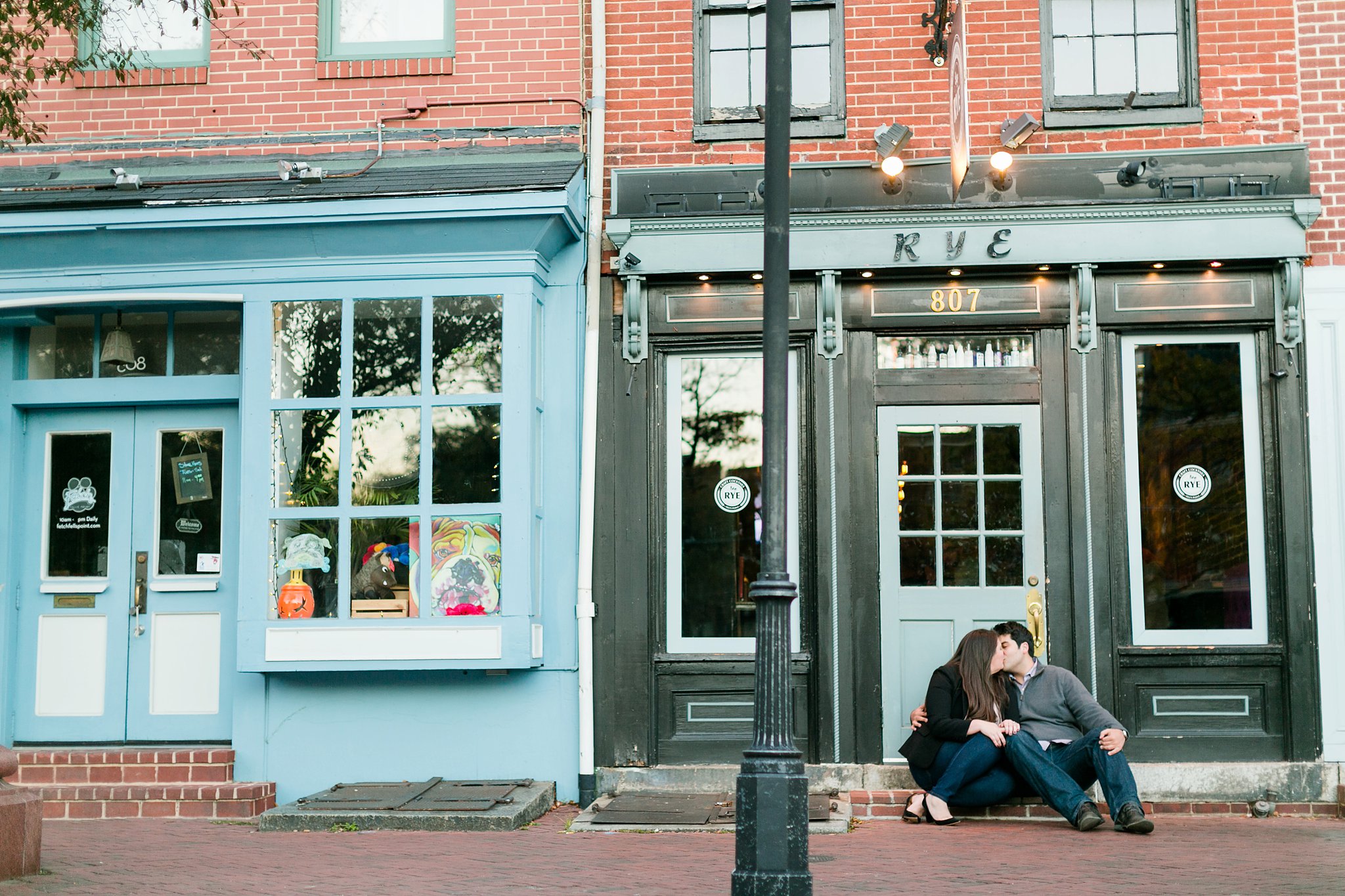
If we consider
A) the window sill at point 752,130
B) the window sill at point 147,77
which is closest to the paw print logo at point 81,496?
the window sill at point 147,77

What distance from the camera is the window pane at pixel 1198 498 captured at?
Result: 29.5ft

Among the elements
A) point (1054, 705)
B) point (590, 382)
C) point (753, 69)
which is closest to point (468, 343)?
point (590, 382)

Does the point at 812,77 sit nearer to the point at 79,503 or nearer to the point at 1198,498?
the point at 1198,498

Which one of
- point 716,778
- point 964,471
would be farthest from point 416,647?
point 964,471

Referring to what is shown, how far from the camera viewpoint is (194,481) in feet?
31.7

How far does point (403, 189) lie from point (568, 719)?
3599mm

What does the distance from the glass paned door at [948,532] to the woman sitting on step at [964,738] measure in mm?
742

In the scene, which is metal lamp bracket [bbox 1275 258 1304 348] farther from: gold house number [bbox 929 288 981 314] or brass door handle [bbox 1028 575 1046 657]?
brass door handle [bbox 1028 575 1046 657]

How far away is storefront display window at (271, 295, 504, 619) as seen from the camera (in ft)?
29.4

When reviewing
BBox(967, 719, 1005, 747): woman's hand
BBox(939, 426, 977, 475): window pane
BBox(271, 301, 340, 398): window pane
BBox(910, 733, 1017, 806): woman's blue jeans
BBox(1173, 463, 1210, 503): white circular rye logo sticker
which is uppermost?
BBox(271, 301, 340, 398): window pane

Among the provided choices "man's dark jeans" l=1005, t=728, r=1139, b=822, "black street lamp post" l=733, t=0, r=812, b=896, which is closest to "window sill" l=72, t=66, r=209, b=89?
"black street lamp post" l=733, t=0, r=812, b=896

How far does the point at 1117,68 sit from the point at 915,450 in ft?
9.70

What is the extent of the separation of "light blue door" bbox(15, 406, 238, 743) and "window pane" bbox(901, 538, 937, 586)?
15.0ft

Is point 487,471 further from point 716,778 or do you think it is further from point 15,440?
point 15,440
